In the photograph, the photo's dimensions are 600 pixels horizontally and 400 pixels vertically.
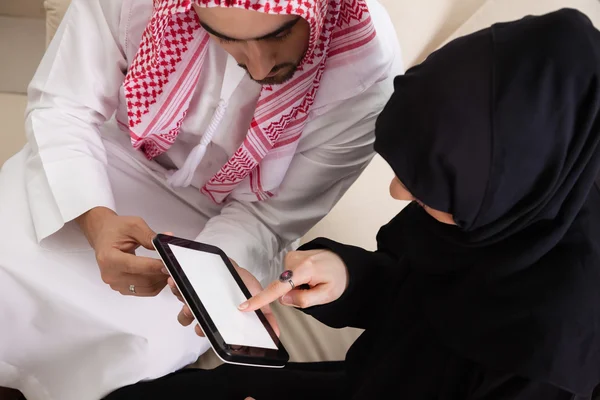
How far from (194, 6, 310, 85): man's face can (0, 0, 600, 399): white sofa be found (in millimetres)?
473

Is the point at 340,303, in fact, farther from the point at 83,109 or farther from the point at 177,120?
the point at 83,109

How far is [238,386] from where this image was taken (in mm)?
771

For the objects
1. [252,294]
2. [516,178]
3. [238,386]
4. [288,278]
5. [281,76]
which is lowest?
[238,386]

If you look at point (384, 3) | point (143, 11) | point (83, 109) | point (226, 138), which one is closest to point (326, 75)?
point (226, 138)

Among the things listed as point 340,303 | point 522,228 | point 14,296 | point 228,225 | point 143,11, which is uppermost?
point 522,228

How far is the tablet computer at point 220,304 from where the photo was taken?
0.56 meters

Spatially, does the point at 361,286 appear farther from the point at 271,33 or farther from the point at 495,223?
the point at 271,33

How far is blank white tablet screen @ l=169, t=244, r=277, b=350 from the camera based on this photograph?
0.58 m

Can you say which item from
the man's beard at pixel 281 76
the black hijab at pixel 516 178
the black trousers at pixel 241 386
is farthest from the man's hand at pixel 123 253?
the black hijab at pixel 516 178

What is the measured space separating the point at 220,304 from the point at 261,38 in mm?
329

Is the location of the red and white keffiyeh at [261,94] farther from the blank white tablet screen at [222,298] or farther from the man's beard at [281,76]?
the blank white tablet screen at [222,298]

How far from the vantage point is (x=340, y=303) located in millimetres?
701

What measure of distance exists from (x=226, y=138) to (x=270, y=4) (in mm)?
323

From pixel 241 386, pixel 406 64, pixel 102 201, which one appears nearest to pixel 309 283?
pixel 241 386
